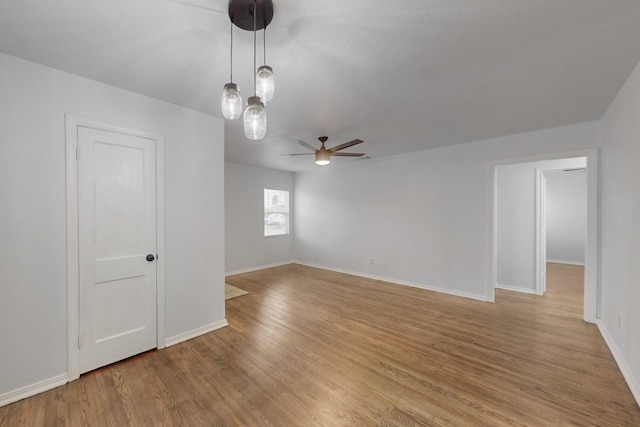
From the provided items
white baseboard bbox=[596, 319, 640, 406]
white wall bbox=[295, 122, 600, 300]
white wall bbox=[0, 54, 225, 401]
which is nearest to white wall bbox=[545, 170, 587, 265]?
white wall bbox=[295, 122, 600, 300]

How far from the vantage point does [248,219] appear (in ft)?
19.7

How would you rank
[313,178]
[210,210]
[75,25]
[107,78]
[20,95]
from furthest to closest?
[313,178] < [210,210] < [107,78] < [20,95] < [75,25]

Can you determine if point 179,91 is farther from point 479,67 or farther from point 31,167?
point 479,67

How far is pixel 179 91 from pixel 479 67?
262 cm

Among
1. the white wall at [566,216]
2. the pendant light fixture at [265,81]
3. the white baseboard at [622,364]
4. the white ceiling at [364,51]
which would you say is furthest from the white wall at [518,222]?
Answer: the pendant light fixture at [265,81]

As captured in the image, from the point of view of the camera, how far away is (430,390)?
1979 mm

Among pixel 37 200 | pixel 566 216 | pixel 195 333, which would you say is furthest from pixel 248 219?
pixel 566 216

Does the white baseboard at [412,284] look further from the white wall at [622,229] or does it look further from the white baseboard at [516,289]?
the white wall at [622,229]

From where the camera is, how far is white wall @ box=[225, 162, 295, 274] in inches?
223

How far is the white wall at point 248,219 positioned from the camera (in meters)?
5.66

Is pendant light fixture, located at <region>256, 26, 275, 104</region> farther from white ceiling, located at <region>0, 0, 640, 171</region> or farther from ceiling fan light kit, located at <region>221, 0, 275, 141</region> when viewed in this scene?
white ceiling, located at <region>0, 0, 640, 171</region>

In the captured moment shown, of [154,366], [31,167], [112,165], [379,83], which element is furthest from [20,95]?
[379,83]

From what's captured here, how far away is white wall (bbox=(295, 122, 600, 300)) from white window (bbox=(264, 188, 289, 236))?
865 mm

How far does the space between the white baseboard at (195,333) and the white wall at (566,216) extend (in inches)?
329
